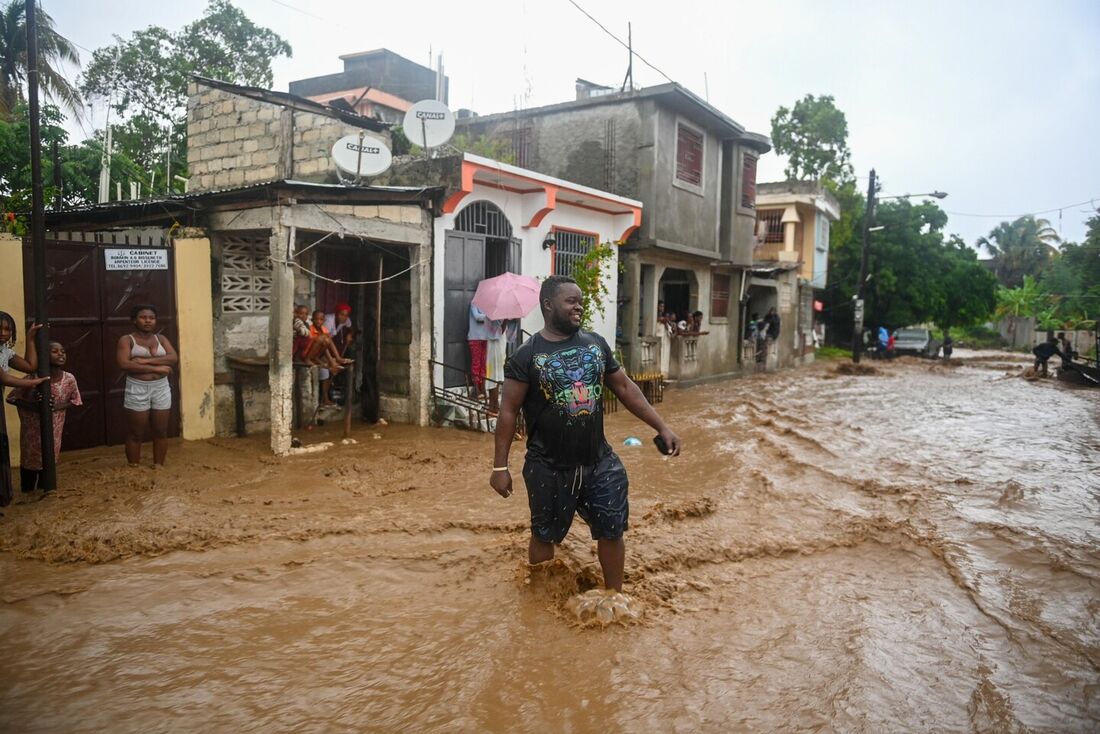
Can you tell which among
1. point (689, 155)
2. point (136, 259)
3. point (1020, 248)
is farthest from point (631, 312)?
point (1020, 248)

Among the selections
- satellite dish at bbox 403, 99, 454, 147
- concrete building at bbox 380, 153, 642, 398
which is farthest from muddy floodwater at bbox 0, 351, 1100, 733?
satellite dish at bbox 403, 99, 454, 147

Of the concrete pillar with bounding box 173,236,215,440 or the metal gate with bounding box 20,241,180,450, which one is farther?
the concrete pillar with bounding box 173,236,215,440

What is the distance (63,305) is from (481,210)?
218 inches

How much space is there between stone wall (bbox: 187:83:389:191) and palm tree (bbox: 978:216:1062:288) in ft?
180

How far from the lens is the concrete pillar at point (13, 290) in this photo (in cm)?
676

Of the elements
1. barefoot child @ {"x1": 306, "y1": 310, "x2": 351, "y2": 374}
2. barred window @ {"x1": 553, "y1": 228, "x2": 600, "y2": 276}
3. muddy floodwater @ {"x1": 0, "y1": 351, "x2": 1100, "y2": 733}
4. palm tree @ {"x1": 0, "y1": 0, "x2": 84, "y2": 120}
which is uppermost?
palm tree @ {"x1": 0, "y1": 0, "x2": 84, "y2": 120}

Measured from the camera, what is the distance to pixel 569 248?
13.0 m

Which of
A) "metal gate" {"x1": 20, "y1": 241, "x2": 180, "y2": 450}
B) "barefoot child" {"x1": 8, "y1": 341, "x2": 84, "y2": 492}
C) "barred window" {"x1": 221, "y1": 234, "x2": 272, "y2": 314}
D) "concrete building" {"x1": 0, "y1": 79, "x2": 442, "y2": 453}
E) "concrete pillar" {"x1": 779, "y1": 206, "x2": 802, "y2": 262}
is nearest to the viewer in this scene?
"barefoot child" {"x1": 8, "y1": 341, "x2": 84, "y2": 492}

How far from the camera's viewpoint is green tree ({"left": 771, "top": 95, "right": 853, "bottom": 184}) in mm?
31953

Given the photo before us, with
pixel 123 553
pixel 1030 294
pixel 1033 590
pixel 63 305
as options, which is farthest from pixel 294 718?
pixel 1030 294

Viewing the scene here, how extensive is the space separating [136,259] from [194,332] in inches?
38.7

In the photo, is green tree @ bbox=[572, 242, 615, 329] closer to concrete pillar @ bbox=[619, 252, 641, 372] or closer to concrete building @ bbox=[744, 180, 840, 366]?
concrete pillar @ bbox=[619, 252, 641, 372]

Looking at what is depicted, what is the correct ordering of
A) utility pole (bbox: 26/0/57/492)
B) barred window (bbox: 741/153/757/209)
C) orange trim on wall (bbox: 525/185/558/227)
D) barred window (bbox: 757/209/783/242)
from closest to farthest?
utility pole (bbox: 26/0/57/492)
orange trim on wall (bbox: 525/185/558/227)
barred window (bbox: 741/153/757/209)
barred window (bbox: 757/209/783/242)

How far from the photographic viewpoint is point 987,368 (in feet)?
89.0
